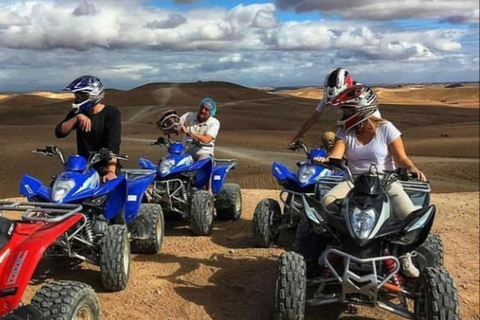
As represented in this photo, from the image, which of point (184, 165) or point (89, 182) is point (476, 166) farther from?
point (89, 182)

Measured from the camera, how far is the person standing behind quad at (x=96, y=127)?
517cm

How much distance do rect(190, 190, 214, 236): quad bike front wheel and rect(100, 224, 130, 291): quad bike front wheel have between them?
2.08 metres

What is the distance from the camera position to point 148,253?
6.18 metres

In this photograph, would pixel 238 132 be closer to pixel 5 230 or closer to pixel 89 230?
pixel 89 230

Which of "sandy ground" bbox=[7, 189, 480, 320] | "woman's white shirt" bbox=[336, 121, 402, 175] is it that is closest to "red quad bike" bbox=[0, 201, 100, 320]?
"sandy ground" bbox=[7, 189, 480, 320]

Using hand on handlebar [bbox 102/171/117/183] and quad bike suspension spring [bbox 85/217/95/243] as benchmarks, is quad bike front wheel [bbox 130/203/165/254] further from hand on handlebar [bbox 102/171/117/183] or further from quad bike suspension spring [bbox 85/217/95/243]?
quad bike suspension spring [bbox 85/217/95/243]

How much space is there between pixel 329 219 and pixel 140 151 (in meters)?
10.7

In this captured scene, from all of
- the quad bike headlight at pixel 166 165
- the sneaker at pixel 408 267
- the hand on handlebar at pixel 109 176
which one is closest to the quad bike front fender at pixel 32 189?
the hand on handlebar at pixel 109 176

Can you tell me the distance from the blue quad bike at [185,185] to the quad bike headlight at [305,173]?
1.17m

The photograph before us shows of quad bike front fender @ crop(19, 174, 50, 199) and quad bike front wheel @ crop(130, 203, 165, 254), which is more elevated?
quad bike front fender @ crop(19, 174, 50, 199)

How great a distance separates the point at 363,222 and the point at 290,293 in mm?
659

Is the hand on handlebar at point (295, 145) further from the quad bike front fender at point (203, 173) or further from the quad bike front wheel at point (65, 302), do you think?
the quad bike front wheel at point (65, 302)

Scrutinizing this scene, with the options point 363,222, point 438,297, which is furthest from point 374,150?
point 438,297

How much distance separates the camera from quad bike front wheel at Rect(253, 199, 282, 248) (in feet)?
20.8
